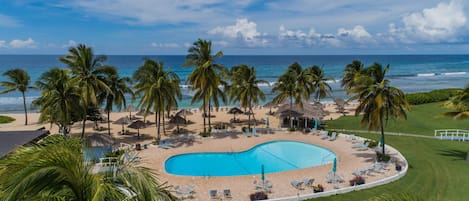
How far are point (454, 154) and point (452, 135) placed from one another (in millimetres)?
4747

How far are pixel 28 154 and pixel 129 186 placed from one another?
4.56 feet

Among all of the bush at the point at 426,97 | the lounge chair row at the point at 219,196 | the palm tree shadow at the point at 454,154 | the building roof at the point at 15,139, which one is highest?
the bush at the point at 426,97

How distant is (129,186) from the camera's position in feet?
14.7

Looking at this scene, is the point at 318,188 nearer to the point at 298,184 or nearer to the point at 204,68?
the point at 298,184

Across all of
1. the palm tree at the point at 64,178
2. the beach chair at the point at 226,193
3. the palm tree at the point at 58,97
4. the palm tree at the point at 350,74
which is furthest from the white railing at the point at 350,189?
the palm tree at the point at 350,74

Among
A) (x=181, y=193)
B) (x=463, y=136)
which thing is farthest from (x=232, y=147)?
(x=463, y=136)

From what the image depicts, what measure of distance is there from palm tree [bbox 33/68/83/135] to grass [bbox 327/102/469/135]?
2189cm

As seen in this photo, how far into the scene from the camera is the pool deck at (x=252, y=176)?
A: 1627cm

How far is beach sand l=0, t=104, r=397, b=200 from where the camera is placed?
1666 cm

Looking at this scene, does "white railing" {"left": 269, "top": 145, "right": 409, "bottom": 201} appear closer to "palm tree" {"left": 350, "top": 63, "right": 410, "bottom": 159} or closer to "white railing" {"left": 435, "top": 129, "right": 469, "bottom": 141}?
"palm tree" {"left": 350, "top": 63, "right": 410, "bottom": 159}

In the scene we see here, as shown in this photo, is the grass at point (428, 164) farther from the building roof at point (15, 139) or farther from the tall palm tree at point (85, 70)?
the tall palm tree at point (85, 70)

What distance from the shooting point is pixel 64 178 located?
4.27 metres

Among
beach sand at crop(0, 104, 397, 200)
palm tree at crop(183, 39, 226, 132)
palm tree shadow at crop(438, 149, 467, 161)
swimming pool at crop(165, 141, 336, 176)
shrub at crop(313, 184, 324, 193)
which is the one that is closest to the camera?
shrub at crop(313, 184, 324, 193)

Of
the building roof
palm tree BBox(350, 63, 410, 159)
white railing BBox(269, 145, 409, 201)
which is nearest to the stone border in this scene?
white railing BBox(269, 145, 409, 201)
